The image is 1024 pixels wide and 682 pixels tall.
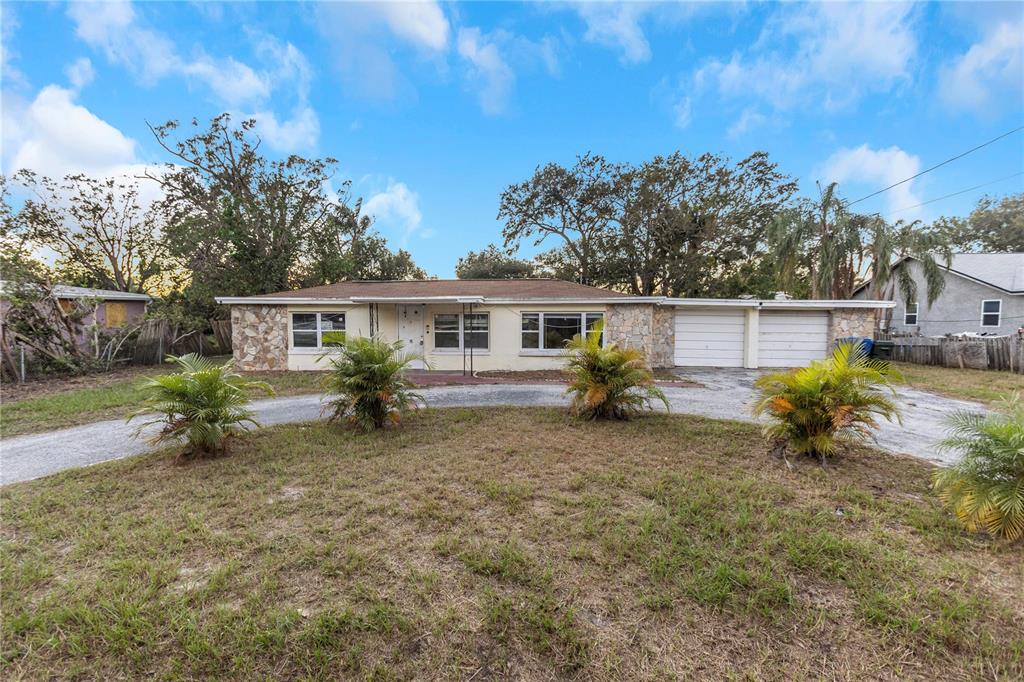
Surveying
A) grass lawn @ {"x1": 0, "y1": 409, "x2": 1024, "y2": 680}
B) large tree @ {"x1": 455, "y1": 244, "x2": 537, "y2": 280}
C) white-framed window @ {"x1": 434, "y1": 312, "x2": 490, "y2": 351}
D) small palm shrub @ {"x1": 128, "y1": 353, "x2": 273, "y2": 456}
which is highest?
large tree @ {"x1": 455, "y1": 244, "x2": 537, "y2": 280}

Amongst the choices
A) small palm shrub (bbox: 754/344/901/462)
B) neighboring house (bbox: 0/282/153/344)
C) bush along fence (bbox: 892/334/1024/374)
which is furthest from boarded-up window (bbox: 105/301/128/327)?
bush along fence (bbox: 892/334/1024/374)

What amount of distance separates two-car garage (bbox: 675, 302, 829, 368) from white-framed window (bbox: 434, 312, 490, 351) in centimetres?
617

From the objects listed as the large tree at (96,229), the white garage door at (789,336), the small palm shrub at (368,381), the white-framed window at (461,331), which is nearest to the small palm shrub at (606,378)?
the small palm shrub at (368,381)

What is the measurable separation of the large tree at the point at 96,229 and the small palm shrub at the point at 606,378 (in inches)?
943

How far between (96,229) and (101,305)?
7.71 metres

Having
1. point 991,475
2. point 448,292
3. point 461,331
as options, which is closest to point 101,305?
point 448,292

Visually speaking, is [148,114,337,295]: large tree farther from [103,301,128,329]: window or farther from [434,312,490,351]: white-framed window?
[434,312,490,351]: white-framed window

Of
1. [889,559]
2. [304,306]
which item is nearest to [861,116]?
[889,559]

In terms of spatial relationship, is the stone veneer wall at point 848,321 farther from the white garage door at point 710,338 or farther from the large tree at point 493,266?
the large tree at point 493,266

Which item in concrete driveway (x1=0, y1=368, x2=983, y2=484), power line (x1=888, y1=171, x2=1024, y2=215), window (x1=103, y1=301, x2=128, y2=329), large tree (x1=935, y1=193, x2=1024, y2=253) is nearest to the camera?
concrete driveway (x1=0, y1=368, x2=983, y2=484)

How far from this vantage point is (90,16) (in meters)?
6.87

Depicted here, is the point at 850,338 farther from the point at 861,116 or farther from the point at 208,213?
the point at 208,213

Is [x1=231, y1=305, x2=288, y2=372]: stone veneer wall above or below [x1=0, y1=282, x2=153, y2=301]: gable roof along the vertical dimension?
below

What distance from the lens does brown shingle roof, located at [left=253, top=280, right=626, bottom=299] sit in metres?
11.7
